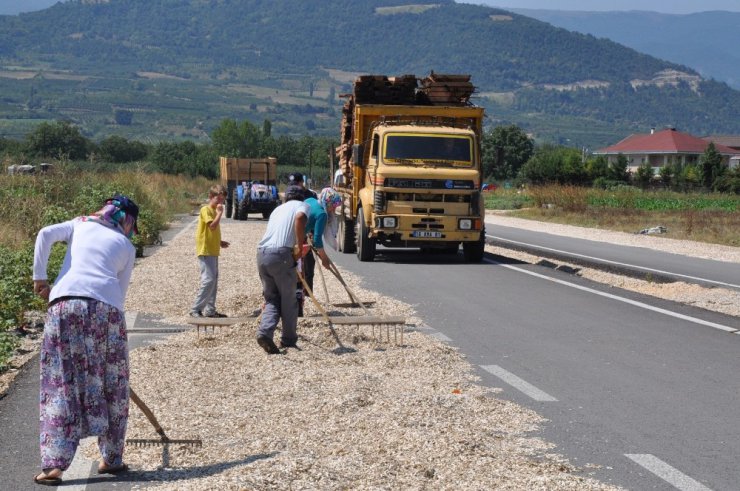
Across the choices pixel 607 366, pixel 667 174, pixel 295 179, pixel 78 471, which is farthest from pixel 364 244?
pixel 667 174

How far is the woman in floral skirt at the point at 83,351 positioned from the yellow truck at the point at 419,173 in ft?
50.8

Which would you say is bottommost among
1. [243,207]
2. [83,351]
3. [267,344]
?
[243,207]

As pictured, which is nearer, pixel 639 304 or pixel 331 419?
pixel 331 419

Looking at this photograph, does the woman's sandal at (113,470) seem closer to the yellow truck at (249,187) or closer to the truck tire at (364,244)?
the truck tire at (364,244)

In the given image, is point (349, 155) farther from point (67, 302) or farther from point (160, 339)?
point (67, 302)

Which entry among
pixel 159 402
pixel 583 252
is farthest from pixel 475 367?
pixel 583 252

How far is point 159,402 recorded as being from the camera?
28.4 ft

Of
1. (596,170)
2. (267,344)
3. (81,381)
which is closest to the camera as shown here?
(81,381)

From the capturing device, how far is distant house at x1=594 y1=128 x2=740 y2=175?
150875mm

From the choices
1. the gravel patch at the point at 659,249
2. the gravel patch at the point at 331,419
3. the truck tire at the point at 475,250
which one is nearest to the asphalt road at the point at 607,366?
the gravel patch at the point at 331,419

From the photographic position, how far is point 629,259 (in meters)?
25.0

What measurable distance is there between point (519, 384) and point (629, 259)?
16.1m

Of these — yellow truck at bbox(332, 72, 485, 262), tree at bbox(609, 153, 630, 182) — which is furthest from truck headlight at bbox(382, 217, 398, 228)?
tree at bbox(609, 153, 630, 182)

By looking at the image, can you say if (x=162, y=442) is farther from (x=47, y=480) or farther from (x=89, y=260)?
(x=89, y=260)
